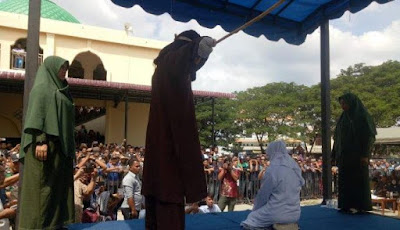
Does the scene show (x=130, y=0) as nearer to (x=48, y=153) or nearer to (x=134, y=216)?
(x=48, y=153)

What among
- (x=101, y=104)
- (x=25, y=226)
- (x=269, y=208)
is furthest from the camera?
(x=101, y=104)

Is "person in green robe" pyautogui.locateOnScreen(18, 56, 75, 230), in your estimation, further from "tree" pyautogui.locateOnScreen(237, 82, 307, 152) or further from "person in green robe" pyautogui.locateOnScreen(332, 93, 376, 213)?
"tree" pyautogui.locateOnScreen(237, 82, 307, 152)

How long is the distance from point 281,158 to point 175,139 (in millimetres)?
1486

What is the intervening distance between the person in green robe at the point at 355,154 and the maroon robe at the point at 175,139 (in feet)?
9.18

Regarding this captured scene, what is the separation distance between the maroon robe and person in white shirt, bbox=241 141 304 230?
3.81 feet

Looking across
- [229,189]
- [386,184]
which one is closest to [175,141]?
[229,189]

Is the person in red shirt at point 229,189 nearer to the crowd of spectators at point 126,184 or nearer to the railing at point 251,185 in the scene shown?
the crowd of spectators at point 126,184

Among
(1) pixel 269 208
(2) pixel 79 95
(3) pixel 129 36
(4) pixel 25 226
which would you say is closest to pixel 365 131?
(1) pixel 269 208

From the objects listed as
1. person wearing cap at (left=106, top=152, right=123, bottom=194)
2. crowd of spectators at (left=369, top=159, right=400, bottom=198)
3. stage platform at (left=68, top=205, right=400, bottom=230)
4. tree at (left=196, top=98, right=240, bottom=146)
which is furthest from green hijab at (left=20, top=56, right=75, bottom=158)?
tree at (left=196, top=98, right=240, bottom=146)

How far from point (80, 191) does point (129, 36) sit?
45.6ft

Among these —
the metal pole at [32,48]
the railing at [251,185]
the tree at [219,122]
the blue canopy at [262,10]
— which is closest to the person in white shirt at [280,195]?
the metal pole at [32,48]

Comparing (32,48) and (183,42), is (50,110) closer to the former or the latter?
(32,48)

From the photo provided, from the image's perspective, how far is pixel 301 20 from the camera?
5828mm

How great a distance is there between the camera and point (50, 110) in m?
2.98
